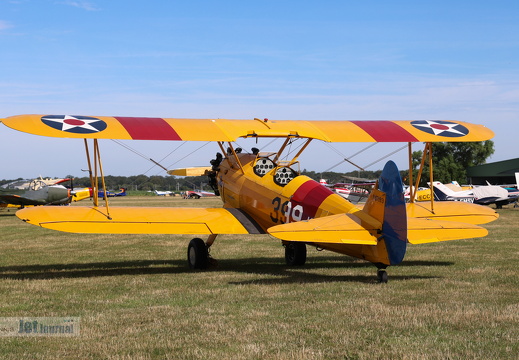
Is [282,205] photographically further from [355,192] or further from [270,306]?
[355,192]

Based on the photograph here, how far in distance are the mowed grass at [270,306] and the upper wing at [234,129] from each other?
222 centimetres

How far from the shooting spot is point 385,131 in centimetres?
1141

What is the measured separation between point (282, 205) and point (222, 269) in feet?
5.64

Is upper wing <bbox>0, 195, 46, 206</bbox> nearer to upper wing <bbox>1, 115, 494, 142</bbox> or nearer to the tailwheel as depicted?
upper wing <bbox>1, 115, 494, 142</bbox>

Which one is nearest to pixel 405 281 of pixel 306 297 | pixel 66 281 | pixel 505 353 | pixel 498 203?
pixel 306 297

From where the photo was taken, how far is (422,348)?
206 inches

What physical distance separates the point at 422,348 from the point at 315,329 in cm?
111

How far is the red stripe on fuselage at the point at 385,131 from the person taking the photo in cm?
1109

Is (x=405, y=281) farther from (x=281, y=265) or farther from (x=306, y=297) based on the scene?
(x=281, y=265)

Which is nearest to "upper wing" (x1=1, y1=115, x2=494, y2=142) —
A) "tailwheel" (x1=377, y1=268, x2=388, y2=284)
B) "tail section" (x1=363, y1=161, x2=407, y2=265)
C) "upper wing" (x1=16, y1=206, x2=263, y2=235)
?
"upper wing" (x1=16, y1=206, x2=263, y2=235)

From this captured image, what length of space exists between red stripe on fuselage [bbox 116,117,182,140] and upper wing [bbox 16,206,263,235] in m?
1.48

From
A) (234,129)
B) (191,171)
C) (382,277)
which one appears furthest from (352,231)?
(191,171)

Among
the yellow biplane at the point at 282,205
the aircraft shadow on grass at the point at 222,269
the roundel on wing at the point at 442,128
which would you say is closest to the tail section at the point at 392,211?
the yellow biplane at the point at 282,205

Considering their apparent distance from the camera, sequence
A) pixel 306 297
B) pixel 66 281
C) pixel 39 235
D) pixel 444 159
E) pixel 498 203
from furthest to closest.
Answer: pixel 444 159
pixel 498 203
pixel 39 235
pixel 66 281
pixel 306 297
